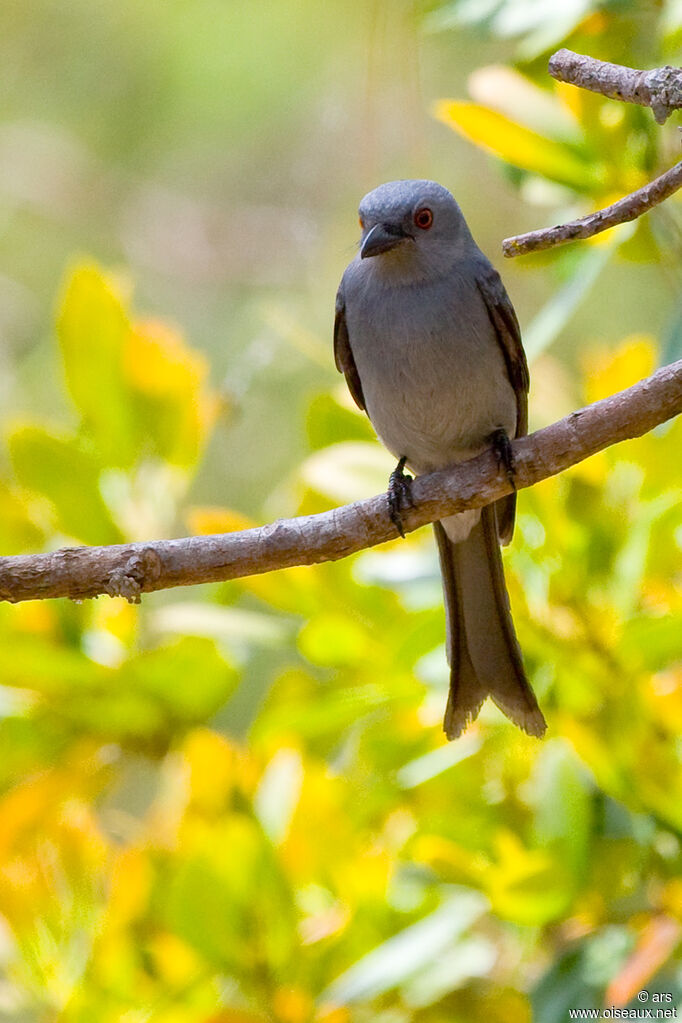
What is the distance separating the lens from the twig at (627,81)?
218 centimetres

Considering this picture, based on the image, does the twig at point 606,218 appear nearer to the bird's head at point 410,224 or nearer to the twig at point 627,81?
the twig at point 627,81

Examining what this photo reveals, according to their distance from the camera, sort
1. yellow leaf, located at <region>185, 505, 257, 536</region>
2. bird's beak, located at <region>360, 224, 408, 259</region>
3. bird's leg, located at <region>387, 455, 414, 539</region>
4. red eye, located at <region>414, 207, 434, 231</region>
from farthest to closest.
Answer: red eye, located at <region>414, 207, 434, 231</region>, bird's beak, located at <region>360, 224, 408, 259</region>, yellow leaf, located at <region>185, 505, 257, 536</region>, bird's leg, located at <region>387, 455, 414, 539</region>

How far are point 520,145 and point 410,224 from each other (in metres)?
0.46

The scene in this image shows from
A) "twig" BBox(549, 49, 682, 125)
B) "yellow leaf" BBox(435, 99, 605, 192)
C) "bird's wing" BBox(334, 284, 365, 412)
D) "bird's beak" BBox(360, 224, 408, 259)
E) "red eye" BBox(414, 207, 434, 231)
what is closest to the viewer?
"twig" BBox(549, 49, 682, 125)

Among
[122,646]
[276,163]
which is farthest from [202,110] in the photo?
[122,646]

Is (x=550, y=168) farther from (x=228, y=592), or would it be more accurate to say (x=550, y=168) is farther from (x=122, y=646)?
(x=122, y=646)

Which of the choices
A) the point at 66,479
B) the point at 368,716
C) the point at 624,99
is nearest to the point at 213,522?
the point at 66,479

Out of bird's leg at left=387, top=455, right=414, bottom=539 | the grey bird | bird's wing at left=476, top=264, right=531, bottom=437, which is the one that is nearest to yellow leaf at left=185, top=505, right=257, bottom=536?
bird's leg at left=387, top=455, right=414, bottom=539

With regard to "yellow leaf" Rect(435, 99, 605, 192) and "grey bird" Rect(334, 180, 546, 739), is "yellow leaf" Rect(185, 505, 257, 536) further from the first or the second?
"yellow leaf" Rect(435, 99, 605, 192)

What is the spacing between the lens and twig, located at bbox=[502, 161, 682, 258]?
2193 millimetres

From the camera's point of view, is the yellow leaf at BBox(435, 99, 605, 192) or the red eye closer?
the yellow leaf at BBox(435, 99, 605, 192)

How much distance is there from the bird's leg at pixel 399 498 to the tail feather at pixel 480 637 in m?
0.32

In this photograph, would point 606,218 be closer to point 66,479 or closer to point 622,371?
point 622,371

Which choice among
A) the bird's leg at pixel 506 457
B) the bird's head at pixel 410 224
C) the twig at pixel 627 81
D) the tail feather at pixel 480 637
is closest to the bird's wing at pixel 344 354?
the bird's head at pixel 410 224
